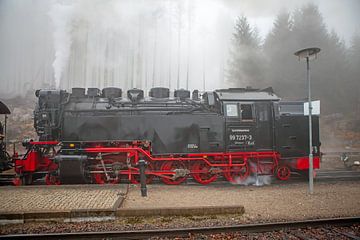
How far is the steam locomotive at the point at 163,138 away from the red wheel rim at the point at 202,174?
0.10 feet

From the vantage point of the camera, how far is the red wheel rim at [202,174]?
874 centimetres

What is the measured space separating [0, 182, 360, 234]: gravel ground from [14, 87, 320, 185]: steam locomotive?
0.76 meters

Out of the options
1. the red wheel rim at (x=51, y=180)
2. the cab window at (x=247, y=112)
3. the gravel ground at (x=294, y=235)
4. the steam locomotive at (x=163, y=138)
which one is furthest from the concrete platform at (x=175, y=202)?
the cab window at (x=247, y=112)

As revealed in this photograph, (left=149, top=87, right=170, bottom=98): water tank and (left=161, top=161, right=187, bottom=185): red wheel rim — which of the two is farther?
(left=149, top=87, right=170, bottom=98): water tank

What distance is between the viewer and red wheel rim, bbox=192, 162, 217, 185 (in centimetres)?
874

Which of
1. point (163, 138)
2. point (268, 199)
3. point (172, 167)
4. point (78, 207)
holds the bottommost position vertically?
point (268, 199)

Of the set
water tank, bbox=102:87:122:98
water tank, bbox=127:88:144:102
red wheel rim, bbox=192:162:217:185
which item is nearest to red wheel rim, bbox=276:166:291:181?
red wheel rim, bbox=192:162:217:185

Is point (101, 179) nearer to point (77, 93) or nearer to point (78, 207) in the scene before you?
point (77, 93)

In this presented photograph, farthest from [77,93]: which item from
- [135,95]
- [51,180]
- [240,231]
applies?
[240,231]

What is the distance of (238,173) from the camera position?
9008mm

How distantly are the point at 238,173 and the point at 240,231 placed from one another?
440cm

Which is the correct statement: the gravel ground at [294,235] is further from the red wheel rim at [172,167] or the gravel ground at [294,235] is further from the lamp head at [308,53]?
the lamp head at [308,53]

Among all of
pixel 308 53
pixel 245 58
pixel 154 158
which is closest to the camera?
pixel 308 53

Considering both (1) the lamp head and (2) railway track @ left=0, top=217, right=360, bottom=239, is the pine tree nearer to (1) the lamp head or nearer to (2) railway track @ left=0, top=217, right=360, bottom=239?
(1) the lamp head
